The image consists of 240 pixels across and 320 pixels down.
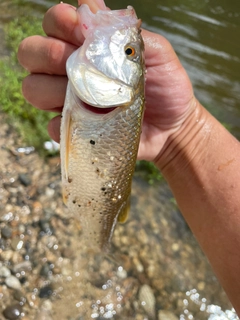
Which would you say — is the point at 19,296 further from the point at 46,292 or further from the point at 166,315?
the point at 166,315

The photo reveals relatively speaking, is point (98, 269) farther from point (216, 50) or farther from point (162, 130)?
point (216, 50)

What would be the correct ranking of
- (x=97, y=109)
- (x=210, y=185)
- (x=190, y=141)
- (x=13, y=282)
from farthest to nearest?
(x=13, y=282), (x=190, y=141), (x=210, y=185), (x=97, y=109)

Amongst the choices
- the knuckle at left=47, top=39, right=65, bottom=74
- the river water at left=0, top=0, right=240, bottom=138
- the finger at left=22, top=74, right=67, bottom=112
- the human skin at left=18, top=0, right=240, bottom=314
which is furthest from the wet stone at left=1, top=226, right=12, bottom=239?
the river water at left=0, top=0, right=240, bottom=138

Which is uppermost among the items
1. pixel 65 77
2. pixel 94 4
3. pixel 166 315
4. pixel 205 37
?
pixel 94 4

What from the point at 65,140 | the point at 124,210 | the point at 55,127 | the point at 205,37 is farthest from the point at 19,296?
the point at 205,37

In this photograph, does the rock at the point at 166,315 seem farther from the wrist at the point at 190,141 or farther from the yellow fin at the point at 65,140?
the yellow fin at the point at 65,140

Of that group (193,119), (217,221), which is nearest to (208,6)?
(193,119)
